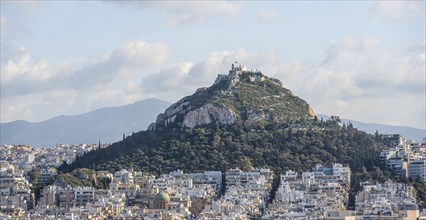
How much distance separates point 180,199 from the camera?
123688mm

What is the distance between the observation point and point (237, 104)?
154000 mm

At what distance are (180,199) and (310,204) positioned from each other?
1283 cm

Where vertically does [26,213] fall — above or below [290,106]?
below

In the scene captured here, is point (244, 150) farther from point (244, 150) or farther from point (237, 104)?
point (237, 104)

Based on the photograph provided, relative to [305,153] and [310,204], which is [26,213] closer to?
[310,204]

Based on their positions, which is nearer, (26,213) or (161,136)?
(26,213)

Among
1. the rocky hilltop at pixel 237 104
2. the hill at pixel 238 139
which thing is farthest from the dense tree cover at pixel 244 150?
the rocky hilltop at pixel 237 104

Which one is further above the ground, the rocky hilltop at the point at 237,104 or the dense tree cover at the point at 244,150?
the rocky hilltop at the point at 237,104

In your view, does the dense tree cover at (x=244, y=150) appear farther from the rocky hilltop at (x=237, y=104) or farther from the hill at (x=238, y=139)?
the rocky hilltop at (x=237, y=104)

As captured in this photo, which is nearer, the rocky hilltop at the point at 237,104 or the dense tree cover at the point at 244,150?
the dense tree cover at the point at 244,150

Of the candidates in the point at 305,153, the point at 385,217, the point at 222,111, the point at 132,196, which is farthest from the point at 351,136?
the point at 385,217

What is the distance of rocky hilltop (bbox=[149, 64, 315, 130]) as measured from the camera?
152m

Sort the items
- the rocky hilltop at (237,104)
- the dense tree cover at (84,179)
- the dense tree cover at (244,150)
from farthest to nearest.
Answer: the rocky hilltop at (237,104) < the dense tree cover at (244,150) < the dense tree cover at (84,179)

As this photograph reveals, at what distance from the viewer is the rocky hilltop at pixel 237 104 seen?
5989 inches
